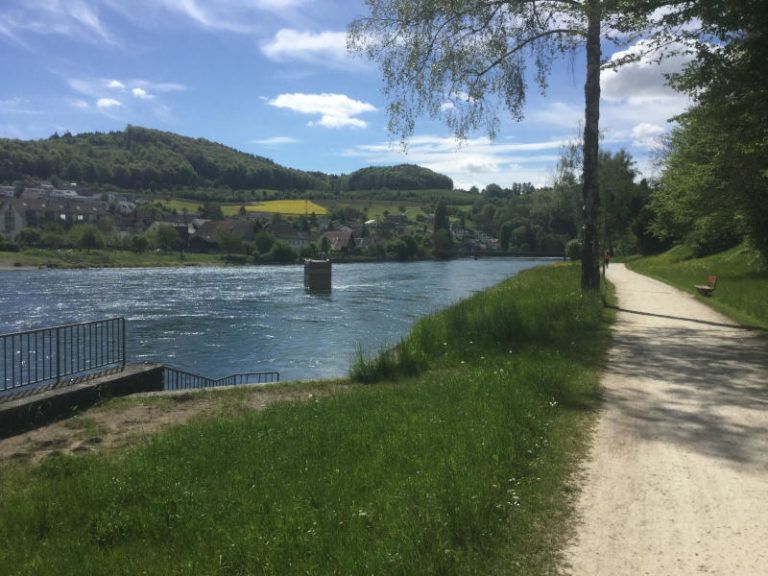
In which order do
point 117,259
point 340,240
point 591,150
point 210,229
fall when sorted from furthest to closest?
1. point 340,240
2. point 210,229
3. point 117,259
4. point 591,150

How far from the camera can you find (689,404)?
7.08m

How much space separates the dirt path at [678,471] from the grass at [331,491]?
0.29 m

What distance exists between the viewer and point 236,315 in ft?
123

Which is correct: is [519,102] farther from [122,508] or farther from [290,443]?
[122,508]

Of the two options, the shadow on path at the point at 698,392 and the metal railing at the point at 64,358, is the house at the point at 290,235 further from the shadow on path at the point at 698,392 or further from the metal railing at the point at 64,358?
the shadow on path at the point at 698,392

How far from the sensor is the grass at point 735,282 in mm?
15078

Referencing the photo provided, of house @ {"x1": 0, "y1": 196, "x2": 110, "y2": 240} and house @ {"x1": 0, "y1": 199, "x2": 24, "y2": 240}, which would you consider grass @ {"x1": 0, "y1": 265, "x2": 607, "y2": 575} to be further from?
house @ {"x1": 0, "y1": 199, "x2": 24, "y2": 240}

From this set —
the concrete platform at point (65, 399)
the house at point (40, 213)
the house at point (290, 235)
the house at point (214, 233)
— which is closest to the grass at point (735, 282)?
the concrete platform at point (65, 399)

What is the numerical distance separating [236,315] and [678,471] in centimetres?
3480

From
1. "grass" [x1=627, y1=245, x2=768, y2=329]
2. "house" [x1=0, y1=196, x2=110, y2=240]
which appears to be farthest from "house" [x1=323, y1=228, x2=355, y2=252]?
"grass" [x1=627, y1=245, x2=768, y2=329]

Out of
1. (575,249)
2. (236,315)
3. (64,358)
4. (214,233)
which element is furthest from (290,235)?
(64,358)

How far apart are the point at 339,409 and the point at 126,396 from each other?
162 inches

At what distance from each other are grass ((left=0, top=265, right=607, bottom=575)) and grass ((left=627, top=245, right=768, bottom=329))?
999cm

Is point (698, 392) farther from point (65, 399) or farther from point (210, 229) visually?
point (210, 229)
